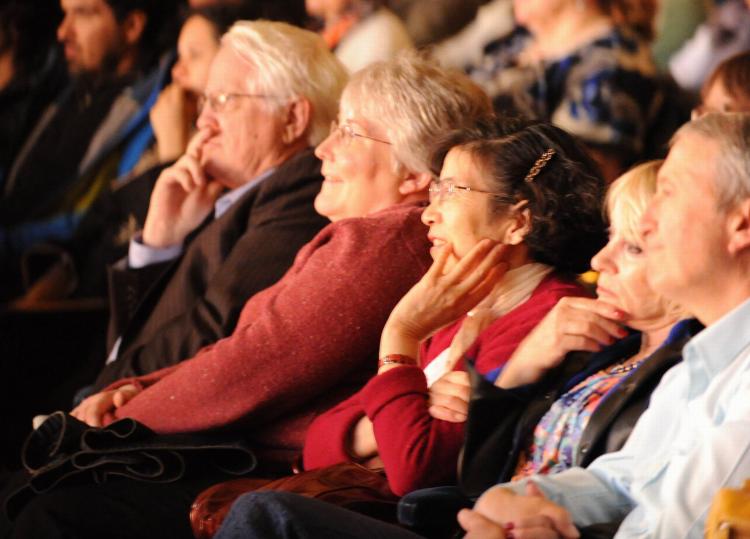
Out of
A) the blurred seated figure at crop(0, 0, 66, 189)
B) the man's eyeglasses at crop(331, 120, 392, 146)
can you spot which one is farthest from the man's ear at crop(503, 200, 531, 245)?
the blurred seated figure at crop(0, 0, 66, 189)

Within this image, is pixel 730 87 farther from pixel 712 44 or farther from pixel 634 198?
pixel 634 198

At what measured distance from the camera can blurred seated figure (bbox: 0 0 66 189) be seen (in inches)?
222

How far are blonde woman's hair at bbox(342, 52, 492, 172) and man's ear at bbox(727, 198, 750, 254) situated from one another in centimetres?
106

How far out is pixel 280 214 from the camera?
10.5 feet

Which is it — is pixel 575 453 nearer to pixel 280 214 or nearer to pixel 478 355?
pixel 478 355

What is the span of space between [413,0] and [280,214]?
1.22m

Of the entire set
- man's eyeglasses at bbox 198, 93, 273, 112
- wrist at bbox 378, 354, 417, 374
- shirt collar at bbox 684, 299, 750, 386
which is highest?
shirt collar at bbox 684, 299, 750, 386

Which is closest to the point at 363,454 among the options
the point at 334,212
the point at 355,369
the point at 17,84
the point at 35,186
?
the point at 355,369

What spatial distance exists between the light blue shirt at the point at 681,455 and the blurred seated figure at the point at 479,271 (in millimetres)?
425

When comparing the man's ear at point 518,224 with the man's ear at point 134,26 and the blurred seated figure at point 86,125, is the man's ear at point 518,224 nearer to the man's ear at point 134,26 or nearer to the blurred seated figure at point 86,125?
the blurred seated figure at point 86,125

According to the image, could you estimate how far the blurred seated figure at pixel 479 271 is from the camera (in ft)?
7.50

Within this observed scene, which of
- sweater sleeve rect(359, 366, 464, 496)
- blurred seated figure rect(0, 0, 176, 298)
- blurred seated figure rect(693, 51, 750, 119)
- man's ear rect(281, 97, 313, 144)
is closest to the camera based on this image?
sweater sleeve rect(359, 366, 464, 496)

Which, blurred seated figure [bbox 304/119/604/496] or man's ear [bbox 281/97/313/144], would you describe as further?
man's ear [bbox 281/97/313/144]

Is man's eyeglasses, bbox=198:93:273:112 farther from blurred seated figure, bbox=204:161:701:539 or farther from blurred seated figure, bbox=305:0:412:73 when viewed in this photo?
blurred seated figure, bbox=204:161:701:539
